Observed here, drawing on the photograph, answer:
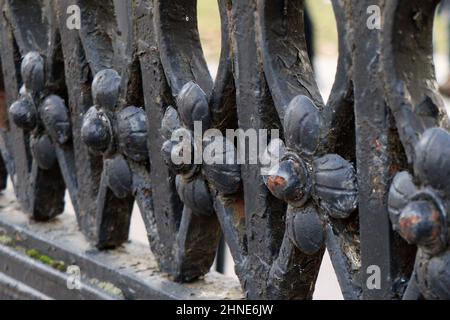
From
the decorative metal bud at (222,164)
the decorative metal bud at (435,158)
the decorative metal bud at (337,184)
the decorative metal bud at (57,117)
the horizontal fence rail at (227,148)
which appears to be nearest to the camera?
the decorative metal bud at (435,158)

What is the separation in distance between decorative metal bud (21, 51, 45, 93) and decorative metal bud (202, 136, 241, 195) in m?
0.72

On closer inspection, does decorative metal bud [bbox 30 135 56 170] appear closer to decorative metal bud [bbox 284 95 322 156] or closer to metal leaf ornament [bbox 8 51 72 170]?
metal leaf ornament [bbox 8 51 72 170]

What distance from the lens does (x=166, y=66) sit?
2223 mm

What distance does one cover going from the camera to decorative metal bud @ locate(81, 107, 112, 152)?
93.7 inches

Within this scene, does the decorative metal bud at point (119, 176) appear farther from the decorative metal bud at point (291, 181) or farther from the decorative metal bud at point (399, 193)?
the decorative metal bud at point (399, 193)

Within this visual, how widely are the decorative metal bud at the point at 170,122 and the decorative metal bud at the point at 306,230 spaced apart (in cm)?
39

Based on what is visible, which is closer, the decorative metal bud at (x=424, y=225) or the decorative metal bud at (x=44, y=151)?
the decorative metal bud at (x=424, y=225)

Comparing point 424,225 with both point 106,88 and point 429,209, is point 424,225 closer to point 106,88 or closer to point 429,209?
point 429,209

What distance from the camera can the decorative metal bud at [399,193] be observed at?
5.40 ft

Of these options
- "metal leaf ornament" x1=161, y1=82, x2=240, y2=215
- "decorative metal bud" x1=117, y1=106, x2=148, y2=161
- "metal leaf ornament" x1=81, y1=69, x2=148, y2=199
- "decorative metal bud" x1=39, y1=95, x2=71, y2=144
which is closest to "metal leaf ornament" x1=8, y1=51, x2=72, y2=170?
"decorative metal bud" x1=39, y1=95, x2=71, y2=144

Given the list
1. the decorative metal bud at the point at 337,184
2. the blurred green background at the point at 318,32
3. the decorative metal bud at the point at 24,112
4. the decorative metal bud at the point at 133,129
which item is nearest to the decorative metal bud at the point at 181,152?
the decorative metal bud at the point at 133,129

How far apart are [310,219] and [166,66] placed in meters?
0.54

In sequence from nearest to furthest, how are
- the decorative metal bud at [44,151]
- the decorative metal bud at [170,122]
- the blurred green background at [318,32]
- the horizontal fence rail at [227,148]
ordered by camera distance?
the horizontal fence rail at [227,148] → the decorative metal bud at [170,122] → the decorative metal bud at [44,151] → the blurred green background at [318,32]

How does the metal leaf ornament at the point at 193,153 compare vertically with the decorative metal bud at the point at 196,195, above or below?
above
